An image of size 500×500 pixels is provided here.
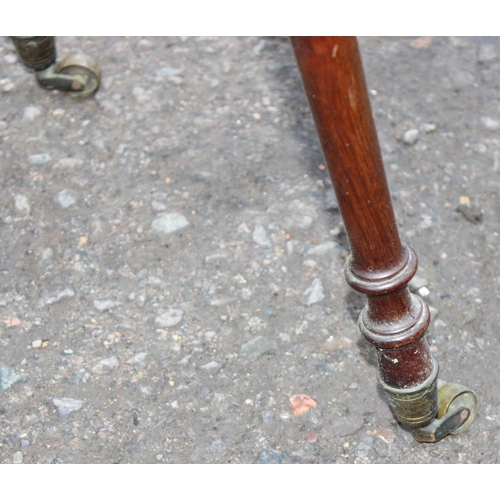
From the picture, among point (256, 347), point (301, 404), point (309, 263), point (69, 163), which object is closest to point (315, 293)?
point (309, 263)

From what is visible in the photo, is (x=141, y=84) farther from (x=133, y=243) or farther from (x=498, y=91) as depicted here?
(x=498, y=91)

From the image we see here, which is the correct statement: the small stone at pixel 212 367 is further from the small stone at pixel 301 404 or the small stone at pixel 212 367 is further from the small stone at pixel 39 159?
the small stone at pixel 39 159

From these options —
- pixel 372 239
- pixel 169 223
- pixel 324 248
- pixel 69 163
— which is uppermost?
pixel 372 239

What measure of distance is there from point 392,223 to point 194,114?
4.96ft

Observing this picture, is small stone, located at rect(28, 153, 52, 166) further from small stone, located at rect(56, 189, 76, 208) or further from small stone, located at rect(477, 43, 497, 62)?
small stone, located at rect(477, 43, 497, 62)

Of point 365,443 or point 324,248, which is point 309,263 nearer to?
point 324,248

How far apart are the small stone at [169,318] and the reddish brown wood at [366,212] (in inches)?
28.3

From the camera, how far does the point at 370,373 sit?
204 cm

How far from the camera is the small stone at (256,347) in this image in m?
2.09

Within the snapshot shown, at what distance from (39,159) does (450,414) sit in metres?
1.66

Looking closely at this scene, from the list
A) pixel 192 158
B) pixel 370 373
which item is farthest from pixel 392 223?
pixel 192 158

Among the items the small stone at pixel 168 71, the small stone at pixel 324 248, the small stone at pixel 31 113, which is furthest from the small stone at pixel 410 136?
the small stone at pixel 31 113

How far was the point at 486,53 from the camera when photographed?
2.98 metres

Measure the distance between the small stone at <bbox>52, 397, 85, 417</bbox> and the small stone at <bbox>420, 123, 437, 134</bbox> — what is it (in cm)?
156
